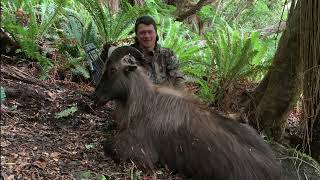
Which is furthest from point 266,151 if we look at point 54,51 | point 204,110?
point 54,51

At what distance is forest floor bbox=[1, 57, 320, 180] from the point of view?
455 cm

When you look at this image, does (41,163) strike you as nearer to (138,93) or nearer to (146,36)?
(138,93)

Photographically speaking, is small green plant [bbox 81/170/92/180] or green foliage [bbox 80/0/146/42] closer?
small green plant [bbox 81/170/92/180]

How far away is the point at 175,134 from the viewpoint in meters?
5.37

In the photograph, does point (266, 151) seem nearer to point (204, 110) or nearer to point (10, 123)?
point (204, 110)

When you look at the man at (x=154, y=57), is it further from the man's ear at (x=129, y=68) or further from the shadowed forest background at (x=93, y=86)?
the shadowed forest background at (x=93, y=86)

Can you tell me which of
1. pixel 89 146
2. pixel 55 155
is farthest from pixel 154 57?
pixel 55 155

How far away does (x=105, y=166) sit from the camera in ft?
16.6

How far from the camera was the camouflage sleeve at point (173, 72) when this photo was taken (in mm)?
6918

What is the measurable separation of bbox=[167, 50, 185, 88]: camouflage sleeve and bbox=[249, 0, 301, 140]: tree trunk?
1.20 m

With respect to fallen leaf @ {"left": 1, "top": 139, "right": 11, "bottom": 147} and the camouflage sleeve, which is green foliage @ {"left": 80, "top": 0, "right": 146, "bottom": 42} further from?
fallen leaf @ {"left": 1, "top": 139, "right": 11, "bottom": 147}

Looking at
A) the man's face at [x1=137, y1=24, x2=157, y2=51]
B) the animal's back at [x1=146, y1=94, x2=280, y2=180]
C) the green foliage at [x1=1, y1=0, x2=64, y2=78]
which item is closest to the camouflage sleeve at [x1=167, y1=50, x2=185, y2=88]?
the man's face at [x1=137, y1=24, x2=157, y2=51]

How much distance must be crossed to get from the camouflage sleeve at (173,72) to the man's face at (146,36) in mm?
402

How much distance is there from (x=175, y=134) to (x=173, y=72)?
1.84 metres
